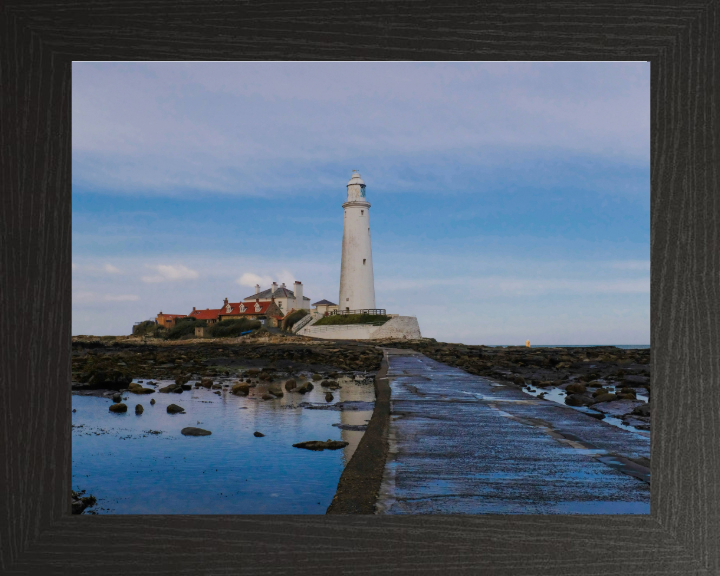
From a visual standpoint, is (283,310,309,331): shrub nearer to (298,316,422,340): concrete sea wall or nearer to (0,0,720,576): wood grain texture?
(298,316,422,340): concrete sea wall

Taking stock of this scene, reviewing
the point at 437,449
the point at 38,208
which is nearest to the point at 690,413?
the point at 38,208

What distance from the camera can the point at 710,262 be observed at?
1.46 m

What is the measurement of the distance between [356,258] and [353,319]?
127 inches

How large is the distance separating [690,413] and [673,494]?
0.66 feet

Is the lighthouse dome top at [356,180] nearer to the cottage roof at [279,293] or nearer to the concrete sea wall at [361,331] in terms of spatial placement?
the cottage roof at [279,293]

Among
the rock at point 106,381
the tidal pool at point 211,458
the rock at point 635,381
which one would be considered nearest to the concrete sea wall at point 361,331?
the rock at point 635,381

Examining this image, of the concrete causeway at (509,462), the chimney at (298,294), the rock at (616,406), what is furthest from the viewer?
the chimney at (298,294)

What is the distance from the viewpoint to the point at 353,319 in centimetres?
2966

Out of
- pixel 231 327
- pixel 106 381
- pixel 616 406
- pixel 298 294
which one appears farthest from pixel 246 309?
pixel 616 406

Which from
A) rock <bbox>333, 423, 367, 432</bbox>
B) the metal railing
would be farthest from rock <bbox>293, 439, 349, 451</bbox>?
the metal railing

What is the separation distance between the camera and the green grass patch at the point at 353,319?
96.2ft

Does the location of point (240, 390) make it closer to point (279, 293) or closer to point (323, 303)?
point (279, 293)

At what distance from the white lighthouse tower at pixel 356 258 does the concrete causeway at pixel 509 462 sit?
24.9 meters

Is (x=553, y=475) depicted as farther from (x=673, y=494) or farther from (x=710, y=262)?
(x=710, y=262)
